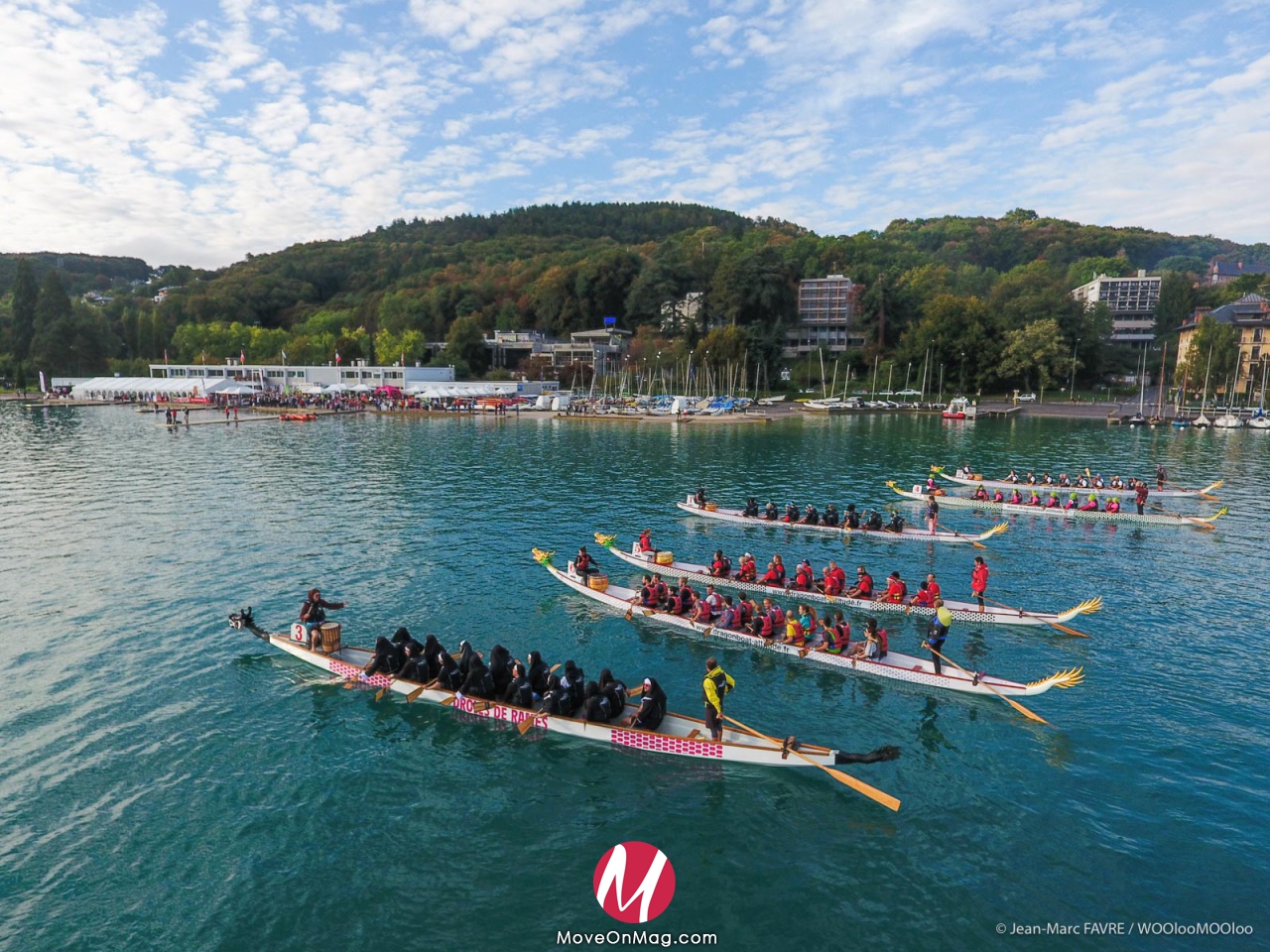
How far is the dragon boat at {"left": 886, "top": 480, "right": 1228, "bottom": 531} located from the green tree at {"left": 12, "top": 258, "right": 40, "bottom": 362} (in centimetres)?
17120

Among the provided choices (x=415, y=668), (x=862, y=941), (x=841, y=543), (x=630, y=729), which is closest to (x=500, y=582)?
(x=415, y=668)

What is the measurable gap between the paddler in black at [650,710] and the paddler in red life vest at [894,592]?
477 inches

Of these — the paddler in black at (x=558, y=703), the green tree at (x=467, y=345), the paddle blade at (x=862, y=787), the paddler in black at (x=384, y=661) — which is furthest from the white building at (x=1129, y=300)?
the paddler in black at (x=384, y=661)

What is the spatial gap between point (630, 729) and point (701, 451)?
179 ft

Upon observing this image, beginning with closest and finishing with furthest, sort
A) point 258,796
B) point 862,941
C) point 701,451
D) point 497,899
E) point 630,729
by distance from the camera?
point 862,941 → point 497,899 → point 258,796 → point 630,729 → point 701,451

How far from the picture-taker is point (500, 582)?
3000cm

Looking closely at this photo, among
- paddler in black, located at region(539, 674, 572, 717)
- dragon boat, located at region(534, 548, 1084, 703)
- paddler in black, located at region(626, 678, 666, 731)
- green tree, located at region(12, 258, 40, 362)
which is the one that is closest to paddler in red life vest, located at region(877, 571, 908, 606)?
dragon boat, located at region(534, 548, 1084, 703)

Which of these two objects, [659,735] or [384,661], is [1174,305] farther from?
[384,661]

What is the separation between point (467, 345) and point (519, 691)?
13781 cm

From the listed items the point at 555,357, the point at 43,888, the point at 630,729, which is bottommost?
the point at 43,888

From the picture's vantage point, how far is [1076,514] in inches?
1658

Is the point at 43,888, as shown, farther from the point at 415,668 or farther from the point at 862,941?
the point at 862,941

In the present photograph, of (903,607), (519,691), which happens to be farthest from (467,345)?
(519,691)

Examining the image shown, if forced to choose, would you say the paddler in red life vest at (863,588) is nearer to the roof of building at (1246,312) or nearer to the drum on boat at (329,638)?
the drum on boat at (329,638)
